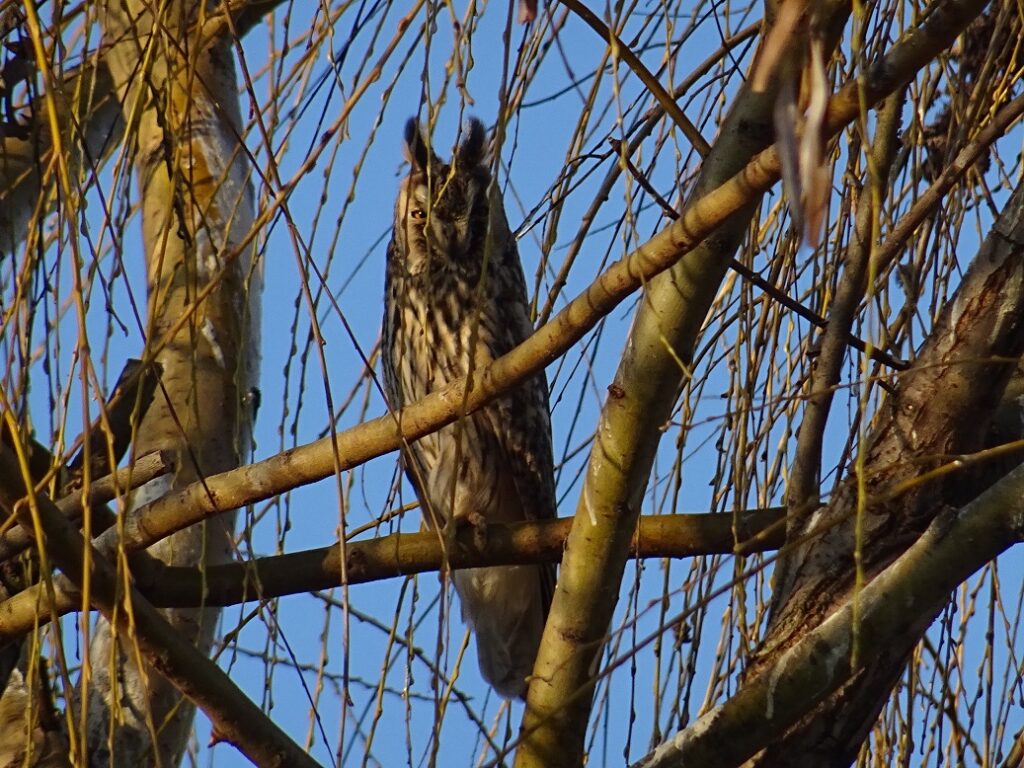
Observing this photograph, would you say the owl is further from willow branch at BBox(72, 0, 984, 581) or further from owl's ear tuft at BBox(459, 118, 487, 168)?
willow branch at BBox(72, 0, 984, 581)

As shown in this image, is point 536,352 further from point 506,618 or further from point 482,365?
point 506,618

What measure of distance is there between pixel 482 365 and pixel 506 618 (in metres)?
0.67

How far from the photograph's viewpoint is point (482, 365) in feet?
10.2

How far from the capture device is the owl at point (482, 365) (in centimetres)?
316

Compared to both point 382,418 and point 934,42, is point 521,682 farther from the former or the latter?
point 934,42

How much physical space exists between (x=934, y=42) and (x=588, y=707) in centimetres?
89

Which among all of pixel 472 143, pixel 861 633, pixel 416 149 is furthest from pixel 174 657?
pixel 472 143

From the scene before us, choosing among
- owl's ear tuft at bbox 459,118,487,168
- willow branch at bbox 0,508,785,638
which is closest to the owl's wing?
owl's ear tuft at bbox 459,118,487,168

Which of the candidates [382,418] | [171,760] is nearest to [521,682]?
[171,760]

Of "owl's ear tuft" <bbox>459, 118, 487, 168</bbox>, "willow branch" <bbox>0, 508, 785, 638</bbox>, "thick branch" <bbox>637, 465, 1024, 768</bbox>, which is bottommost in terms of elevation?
"thick branch" <bbox>637, 465, 1024, 768</bbox>

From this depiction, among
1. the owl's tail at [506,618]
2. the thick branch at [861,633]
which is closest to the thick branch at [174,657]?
the thick branch at [861,633]

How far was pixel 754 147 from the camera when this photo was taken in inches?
59.9

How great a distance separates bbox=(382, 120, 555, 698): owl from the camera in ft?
10.4

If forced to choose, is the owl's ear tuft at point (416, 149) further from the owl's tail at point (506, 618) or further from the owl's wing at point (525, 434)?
the owl's tail at point (506, 618)
